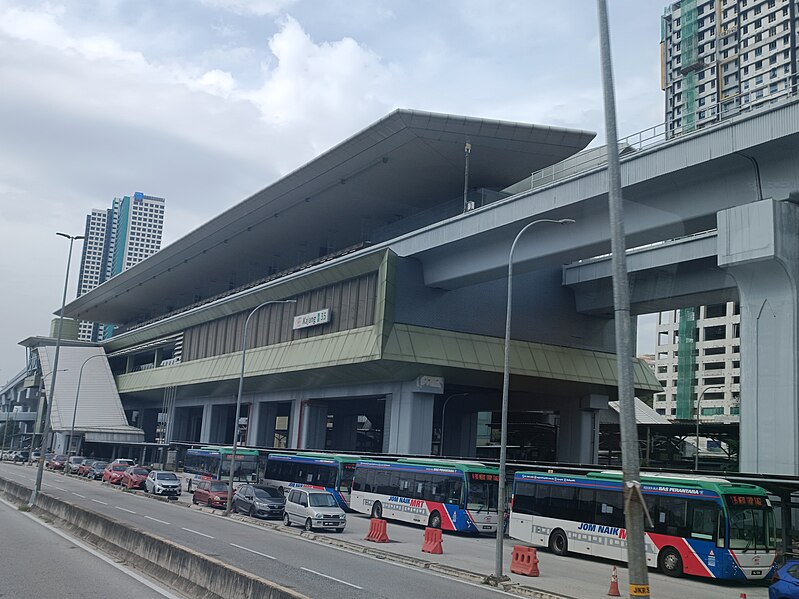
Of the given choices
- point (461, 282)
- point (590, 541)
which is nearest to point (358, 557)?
point (590, 541)

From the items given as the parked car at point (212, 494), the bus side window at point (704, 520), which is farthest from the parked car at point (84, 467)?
the bus side window at point (704, 520)

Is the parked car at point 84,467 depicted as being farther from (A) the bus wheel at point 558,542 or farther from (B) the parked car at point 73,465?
(A) the bus wheel at point 558,542

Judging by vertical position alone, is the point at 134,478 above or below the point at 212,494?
below

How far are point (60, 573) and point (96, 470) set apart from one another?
181 feet

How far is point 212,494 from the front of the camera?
42094 mm

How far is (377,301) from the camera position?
48.4 m

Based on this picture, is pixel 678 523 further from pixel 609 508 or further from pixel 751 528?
pixel 609 508

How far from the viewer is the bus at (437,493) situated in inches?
1288

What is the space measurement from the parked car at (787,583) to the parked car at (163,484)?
126 ft

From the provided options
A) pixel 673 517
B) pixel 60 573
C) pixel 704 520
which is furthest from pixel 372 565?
pixel 704 520

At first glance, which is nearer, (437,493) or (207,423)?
(437,493)

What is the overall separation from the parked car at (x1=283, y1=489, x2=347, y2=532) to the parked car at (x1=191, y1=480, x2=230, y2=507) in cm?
903

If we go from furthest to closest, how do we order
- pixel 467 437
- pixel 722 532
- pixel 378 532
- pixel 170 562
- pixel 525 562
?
pixel 467 437 < pixel 378 532 < pixel 722 532 < pixel 525 562 < pixel 170 562

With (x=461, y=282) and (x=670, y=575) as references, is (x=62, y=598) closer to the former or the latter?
(x=670, y=575)
